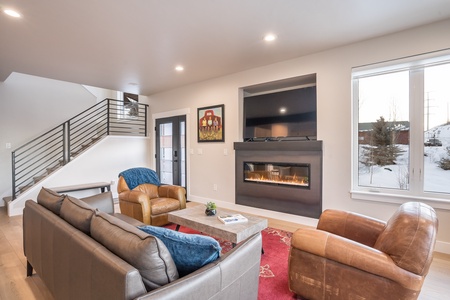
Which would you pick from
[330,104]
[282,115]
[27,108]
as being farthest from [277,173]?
[27,108]

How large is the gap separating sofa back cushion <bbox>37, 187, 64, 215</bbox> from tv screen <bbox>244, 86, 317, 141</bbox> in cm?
321

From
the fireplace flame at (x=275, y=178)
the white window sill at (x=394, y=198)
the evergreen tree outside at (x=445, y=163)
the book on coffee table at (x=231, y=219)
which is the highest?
the evergreen tree outside at (x=445, y=163)

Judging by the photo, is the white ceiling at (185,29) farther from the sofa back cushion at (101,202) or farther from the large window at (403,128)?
the sofa back cushion at (101,202)

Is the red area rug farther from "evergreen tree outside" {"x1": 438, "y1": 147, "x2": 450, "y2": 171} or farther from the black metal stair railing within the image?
the black metal stair railing

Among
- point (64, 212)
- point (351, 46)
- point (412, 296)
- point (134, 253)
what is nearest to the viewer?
point (134, 253)

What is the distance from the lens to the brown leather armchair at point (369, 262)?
144 cm

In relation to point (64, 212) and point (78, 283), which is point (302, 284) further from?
point (64, 212)

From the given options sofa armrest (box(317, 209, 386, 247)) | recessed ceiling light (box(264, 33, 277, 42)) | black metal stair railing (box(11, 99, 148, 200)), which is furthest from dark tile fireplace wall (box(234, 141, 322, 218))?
black metal stair railing (box(11, 99, 148, 200))

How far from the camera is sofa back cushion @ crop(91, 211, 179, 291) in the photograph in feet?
3.31

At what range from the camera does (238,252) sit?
4.13 ft

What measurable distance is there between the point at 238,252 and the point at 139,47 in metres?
3.17

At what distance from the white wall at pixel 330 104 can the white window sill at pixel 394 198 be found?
7 centimetres

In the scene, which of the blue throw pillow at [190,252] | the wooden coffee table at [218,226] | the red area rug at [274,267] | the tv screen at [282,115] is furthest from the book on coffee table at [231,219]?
the tv screen at [282,115]

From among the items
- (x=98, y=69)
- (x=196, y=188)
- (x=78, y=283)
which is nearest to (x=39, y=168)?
(x=98, y=69)
